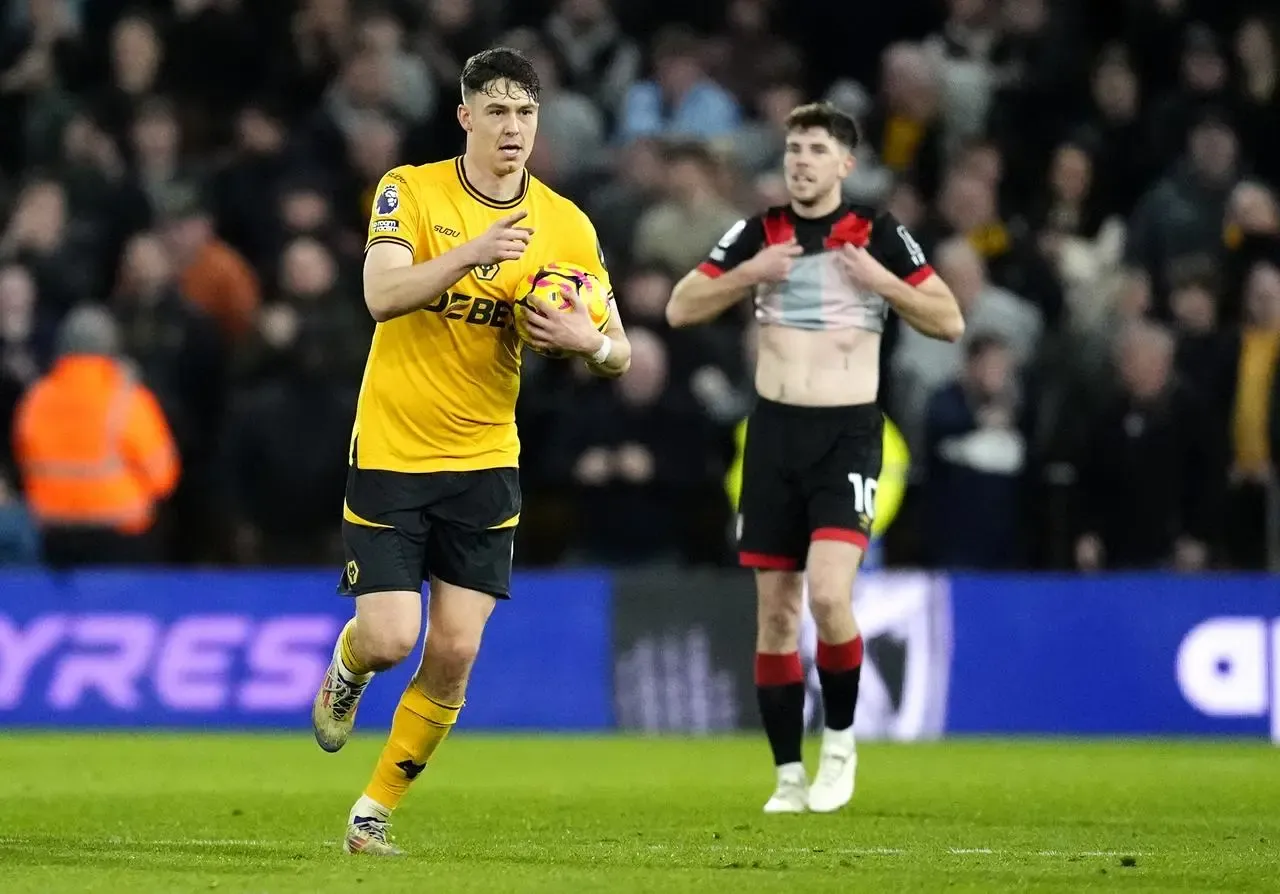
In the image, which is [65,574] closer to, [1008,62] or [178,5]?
[178,5]

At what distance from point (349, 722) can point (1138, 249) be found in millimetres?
9606

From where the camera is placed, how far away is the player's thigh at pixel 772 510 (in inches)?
378

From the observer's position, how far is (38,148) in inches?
682

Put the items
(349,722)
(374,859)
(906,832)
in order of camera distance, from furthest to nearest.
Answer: (906,832) → (349,722) → (374,859)

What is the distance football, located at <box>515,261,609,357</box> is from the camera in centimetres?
728

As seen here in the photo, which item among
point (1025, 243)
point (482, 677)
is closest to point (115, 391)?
point (482, 677)

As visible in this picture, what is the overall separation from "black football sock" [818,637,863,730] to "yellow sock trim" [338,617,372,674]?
251 centimetres

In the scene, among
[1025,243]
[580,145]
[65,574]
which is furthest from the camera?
[580,145]

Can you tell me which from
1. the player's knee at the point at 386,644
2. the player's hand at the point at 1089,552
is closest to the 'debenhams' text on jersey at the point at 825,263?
the player's knee at the point at 386,644

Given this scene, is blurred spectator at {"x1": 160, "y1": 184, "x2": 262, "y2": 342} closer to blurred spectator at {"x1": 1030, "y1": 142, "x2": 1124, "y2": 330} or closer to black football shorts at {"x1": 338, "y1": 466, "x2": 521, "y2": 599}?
blurred spectator at {"x1": 1030, "y1": 142, "x2": 1124, "y2": 330}

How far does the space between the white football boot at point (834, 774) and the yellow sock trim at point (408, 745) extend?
2.31 metres

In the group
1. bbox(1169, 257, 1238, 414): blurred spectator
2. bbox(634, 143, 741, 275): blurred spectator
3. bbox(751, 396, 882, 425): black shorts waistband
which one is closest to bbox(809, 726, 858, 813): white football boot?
bbox(751, 396, 882, 425): black shorts waistband

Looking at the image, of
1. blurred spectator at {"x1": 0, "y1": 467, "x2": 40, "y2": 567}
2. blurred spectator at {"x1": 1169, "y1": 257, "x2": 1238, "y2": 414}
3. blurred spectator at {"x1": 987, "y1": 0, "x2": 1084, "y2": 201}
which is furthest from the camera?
blurred spectator at {"x1": 987, "y1": 0, "x2": 1084, "y2": 201}

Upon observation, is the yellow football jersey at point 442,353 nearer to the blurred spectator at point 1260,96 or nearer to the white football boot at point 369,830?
the white football boot at point 369,830
